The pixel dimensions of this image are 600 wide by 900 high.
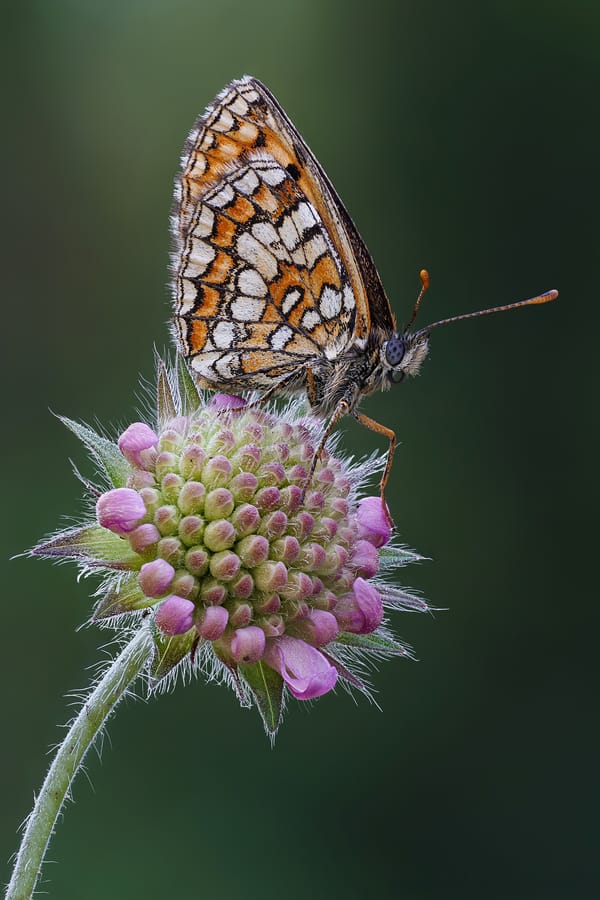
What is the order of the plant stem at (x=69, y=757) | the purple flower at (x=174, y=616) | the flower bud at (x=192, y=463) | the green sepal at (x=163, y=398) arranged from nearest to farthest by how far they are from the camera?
the plant stem at (x=69, y=757), the purple flower at (x=174, y=616), the flower bud at (x=192, y=463), the green sepal at (x=163, y=398)

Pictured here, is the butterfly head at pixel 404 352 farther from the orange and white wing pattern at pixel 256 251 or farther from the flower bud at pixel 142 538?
the flower bud at pixel 142 538

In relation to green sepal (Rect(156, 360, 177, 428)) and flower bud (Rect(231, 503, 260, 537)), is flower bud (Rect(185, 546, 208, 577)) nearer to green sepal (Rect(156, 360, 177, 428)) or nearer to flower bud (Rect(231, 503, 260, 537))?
flower bud (Rect(231, 503, 260, 537))

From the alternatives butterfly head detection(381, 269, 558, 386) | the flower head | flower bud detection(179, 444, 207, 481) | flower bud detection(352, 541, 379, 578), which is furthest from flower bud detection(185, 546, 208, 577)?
butterfly head detection(381, 269, 558, 386)

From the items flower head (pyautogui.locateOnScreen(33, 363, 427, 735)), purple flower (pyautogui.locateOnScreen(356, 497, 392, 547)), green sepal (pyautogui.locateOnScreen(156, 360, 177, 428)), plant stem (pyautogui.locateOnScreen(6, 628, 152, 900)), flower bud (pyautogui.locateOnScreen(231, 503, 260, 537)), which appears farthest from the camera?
green sepal (pyautogui.locateOnScreen(156, 360, 177, 428))

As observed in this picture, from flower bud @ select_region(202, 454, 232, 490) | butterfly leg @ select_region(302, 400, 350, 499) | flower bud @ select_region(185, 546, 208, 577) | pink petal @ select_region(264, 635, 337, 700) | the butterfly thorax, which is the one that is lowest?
pink petal @ select_region(264, 635, 337, 700)

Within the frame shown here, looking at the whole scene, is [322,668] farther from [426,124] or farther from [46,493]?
[426,124]

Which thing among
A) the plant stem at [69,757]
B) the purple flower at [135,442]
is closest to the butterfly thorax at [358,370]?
the purple flower at [135,442]

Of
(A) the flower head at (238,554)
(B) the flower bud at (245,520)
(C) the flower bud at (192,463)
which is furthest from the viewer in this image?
(C) the flower bud at (192,463)
